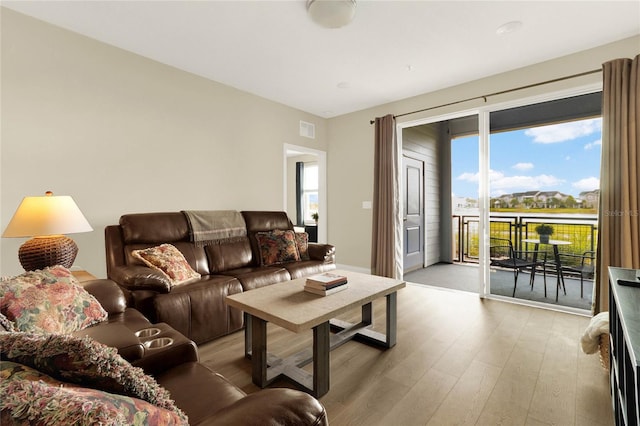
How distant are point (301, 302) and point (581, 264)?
12.2 ft

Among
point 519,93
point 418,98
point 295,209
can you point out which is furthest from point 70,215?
point 295,209

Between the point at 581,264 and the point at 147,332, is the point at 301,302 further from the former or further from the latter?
the point at 581,264

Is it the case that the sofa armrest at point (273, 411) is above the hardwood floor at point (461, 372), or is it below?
above

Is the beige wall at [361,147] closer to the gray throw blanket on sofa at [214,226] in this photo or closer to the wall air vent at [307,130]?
the wall air vent at [307,130]

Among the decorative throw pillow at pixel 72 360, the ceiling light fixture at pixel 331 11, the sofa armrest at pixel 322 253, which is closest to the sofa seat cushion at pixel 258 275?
the sofa armrest at pixel 322 253

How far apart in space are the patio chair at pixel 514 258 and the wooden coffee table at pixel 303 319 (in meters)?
2.22

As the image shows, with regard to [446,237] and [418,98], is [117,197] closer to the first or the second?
[418,98]

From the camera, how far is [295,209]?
720cm

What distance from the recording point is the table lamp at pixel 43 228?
2047mm

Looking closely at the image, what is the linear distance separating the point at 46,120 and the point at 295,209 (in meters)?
5.01

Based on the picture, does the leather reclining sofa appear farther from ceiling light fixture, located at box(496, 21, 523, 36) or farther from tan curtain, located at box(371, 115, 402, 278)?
tan curtain, located at box(371, 115, 402, 278)

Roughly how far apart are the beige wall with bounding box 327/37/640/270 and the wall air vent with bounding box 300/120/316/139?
365 millimetres

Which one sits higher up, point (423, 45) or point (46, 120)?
point (423, 45)

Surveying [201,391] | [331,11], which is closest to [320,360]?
[201,391]
